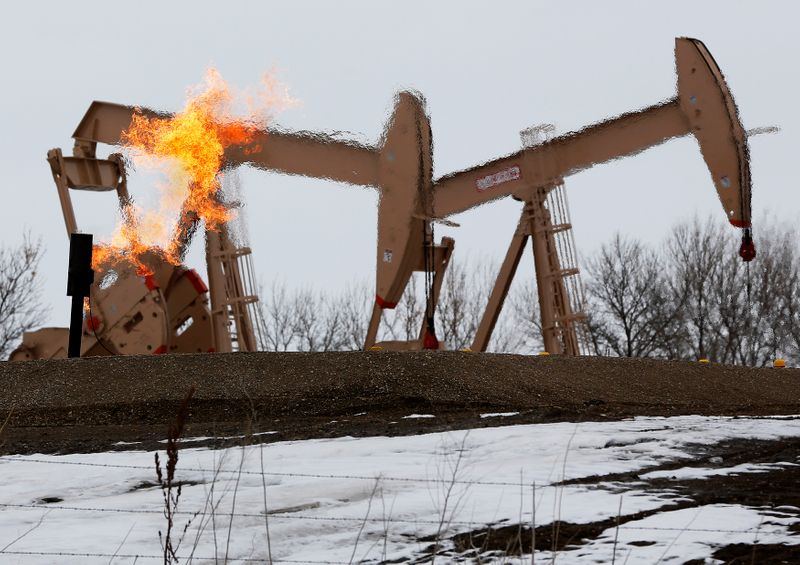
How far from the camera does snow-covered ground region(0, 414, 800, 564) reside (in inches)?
210

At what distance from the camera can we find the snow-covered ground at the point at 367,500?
210 inches

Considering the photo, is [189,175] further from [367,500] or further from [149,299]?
[367,500]

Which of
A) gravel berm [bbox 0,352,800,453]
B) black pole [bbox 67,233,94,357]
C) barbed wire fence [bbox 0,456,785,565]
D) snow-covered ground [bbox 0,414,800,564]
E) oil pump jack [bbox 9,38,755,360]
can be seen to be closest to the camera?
barbed wire fence [bbox 0,456,785,565]

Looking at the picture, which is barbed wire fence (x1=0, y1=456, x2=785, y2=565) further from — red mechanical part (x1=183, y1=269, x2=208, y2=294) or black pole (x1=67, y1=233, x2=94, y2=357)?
red mechanical part (x1=183, y1=269, x2=208, y2=294)

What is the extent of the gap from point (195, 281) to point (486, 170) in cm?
568

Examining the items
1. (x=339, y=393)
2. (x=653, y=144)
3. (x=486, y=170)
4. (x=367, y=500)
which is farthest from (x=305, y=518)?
(x=486, y=170)

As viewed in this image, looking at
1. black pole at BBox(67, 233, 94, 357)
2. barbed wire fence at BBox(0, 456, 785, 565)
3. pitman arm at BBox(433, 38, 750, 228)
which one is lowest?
barbed wire fence at BBox(0, 456, 785, 565)

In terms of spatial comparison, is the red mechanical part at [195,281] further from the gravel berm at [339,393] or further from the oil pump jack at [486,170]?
the gravel berm at [339,393]

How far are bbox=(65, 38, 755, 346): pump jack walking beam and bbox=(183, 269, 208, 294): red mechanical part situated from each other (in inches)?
86.2

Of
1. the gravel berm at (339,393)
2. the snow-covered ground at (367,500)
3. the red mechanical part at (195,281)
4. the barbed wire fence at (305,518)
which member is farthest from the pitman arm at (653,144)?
the barbed wire fence at (305,518)

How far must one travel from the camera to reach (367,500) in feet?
21.1

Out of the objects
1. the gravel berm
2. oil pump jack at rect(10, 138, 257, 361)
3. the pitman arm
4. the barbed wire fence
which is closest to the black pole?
the gravel berm

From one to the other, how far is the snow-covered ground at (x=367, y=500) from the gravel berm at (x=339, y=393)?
1796mm

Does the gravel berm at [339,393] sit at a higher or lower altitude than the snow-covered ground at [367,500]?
higher
